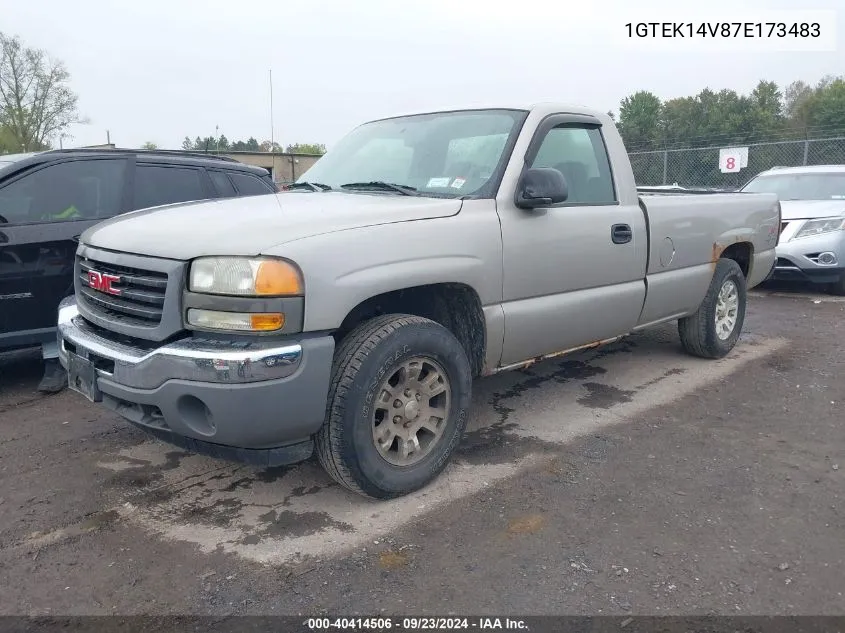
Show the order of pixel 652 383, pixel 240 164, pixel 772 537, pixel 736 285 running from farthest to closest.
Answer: pixel 240 164 → pixel 736 285 → pixel 652 383 → pixel 772 537

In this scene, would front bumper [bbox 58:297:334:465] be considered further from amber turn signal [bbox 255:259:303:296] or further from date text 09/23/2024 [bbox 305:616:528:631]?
date text 09/23/2024 [bbox 305:616:528:631]

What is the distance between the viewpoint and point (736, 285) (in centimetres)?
581

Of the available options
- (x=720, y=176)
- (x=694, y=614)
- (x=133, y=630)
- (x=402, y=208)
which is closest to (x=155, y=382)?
(x=133, y=630)

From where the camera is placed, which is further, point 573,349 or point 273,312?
point 573,349

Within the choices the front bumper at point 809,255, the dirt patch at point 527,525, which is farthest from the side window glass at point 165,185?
the front bumper at point 809,255

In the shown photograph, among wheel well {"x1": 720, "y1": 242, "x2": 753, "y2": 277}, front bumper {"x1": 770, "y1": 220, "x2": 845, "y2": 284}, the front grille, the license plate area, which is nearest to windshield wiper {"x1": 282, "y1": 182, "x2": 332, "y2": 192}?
the front grille

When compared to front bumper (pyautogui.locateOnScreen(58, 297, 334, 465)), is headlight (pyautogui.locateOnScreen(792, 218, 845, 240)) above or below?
above

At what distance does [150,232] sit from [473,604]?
6.79 feet

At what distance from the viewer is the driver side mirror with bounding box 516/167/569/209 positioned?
11.8ft

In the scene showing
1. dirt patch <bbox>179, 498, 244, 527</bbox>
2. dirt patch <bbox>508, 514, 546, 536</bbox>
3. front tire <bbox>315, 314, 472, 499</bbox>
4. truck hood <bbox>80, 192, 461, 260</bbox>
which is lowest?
dirt patch <bbox>508, 514, 546, 536</bbox>

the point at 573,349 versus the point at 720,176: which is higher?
the point at 720,176

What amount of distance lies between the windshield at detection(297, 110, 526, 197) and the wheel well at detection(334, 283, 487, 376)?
1.77ft

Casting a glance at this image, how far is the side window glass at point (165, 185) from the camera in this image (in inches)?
217

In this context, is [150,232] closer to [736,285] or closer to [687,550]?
[687,550]
